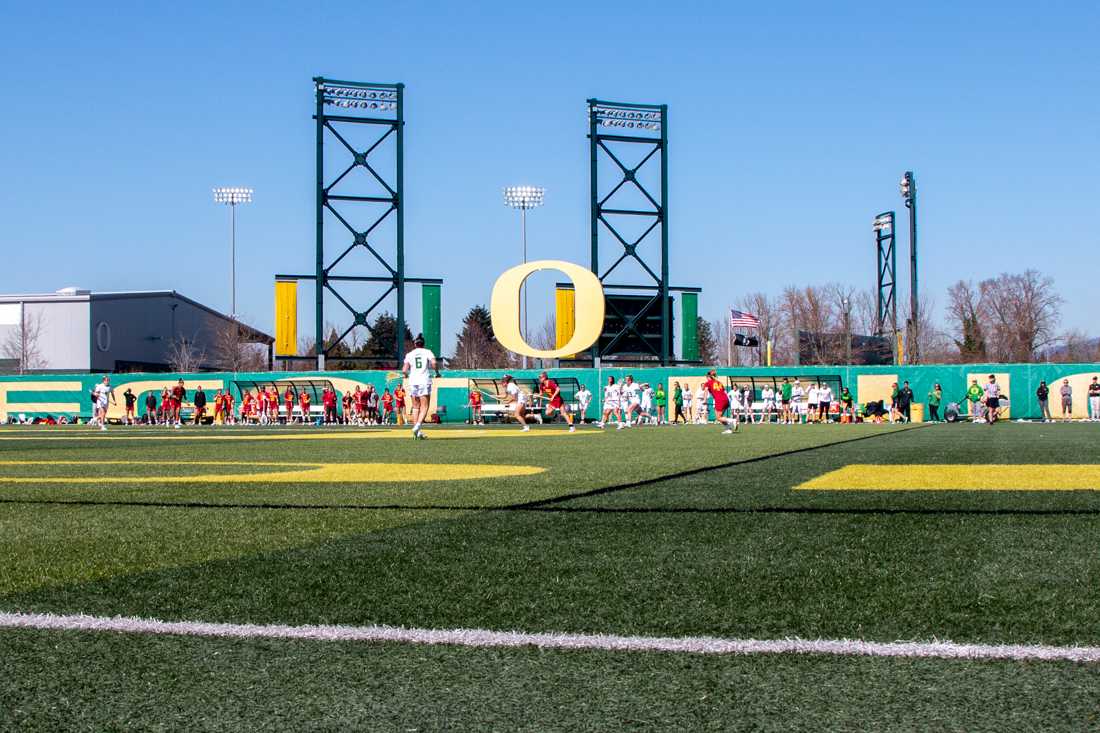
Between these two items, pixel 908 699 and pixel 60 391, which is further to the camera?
pixel 60 391

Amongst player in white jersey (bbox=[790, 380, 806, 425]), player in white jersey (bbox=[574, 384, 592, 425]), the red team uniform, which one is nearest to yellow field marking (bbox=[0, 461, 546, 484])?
the red team uniform

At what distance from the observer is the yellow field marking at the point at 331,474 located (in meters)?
9.99

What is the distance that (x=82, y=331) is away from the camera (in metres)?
68.1

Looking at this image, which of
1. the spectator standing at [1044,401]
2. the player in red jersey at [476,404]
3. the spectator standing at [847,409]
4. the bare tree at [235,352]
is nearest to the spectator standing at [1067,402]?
the spectator standing at [1044,401]

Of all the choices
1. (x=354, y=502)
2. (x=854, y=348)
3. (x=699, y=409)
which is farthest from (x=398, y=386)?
(x=354, y=502)

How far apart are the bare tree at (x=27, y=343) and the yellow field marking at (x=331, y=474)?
6040 centimetres

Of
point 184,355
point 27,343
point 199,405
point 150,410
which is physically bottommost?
point 150,410

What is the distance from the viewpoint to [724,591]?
411cm

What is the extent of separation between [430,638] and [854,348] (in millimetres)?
59831

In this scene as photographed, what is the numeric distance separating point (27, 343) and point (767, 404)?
1893 inches

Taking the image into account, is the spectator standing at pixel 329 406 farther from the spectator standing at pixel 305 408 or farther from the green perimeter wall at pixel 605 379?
the green perimeter wall at pixel 605 379

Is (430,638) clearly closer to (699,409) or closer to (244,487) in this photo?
(244,487)

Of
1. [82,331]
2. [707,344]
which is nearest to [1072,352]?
[707,344]

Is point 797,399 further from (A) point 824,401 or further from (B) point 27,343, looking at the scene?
(B) point 27,343
